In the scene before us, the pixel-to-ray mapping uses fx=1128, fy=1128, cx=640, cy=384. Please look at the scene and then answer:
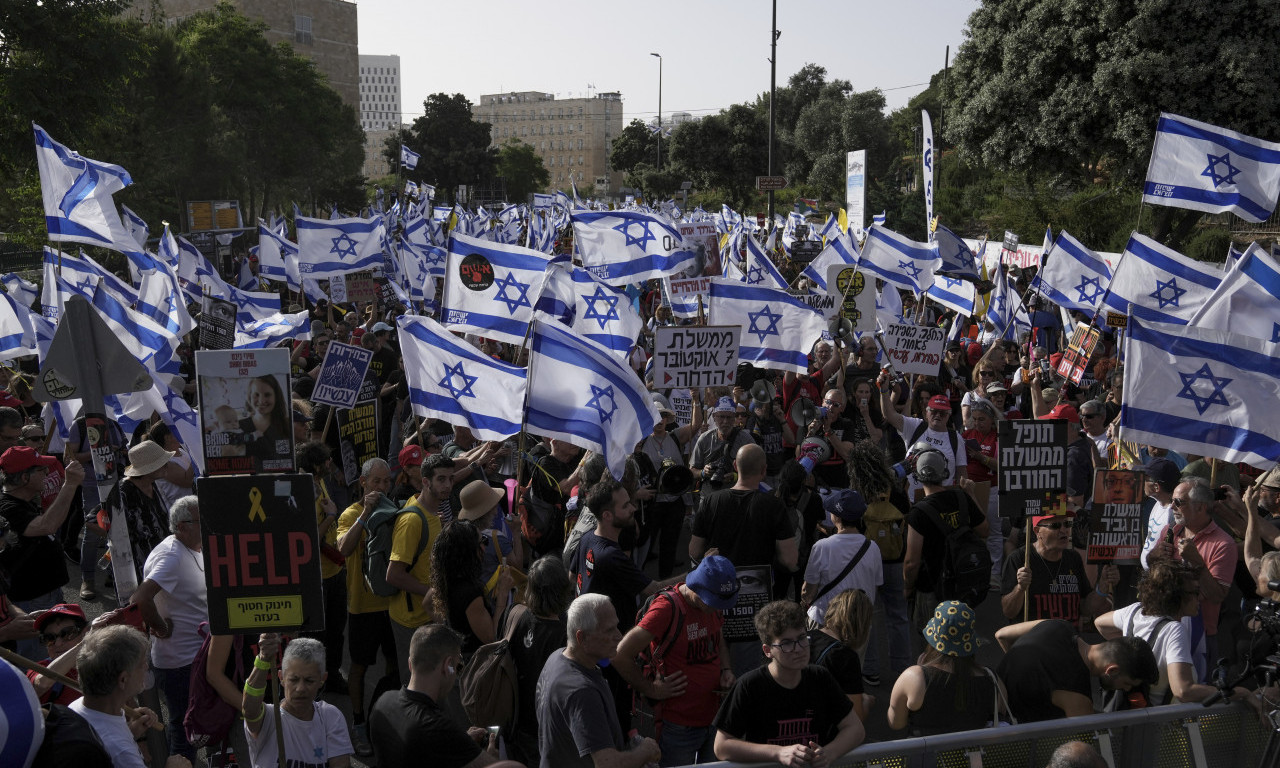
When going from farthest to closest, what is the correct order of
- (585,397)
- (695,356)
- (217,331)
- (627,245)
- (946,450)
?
1. (627,245)
2. (217,331)
3. (695,356)
4. (946,450)
5. (585,397)

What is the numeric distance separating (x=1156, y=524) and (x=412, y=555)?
4.43 metres

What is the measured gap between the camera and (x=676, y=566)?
9734 mm

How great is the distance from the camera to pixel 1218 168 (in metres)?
9.87

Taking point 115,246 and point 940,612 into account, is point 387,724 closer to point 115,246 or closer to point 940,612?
point 940,612

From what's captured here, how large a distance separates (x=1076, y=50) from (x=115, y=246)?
73.2 ft

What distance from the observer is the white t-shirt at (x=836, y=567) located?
630 centimetres

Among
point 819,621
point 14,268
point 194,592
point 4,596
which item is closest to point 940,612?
point 819,621

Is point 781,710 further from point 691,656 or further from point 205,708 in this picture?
point 205,708

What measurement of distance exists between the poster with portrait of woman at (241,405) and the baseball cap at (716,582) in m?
1.94

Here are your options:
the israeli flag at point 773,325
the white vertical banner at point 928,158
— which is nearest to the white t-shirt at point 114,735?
the israeli flag at point 773,325

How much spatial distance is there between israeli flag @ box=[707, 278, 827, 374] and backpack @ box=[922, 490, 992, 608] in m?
4.20

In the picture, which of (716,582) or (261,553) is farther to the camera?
(716,582)

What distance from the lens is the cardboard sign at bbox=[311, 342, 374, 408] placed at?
29.2ft

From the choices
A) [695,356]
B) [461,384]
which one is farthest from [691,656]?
[695,356]
